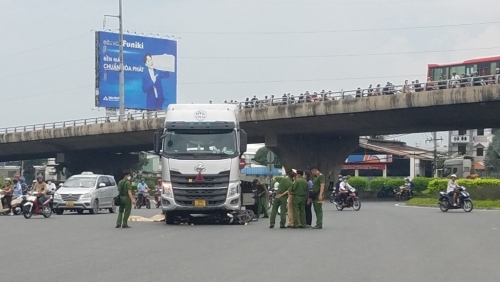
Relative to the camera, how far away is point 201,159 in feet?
73.8

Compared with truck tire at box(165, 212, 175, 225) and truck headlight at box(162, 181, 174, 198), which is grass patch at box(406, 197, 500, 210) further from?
truck headlight at box(162, 181, 174, 198)

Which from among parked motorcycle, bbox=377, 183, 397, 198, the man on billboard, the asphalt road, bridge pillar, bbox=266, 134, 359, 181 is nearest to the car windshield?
the asphalt road

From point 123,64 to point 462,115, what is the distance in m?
27.0

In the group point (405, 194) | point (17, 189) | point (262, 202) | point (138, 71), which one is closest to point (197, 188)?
point (262, 202)

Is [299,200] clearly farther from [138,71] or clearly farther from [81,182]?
[138,71]

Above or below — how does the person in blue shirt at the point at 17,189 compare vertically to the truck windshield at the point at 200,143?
below

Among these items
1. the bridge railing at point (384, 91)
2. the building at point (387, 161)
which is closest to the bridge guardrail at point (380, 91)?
the bridge railing at point (384, 91)

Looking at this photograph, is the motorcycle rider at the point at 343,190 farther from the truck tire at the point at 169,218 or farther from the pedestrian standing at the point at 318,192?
the pedestrian standing at the point at 318,192

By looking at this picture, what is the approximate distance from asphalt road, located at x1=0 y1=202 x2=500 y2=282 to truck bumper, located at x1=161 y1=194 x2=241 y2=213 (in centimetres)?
58

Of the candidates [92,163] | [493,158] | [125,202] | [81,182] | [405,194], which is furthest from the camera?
[493,158]

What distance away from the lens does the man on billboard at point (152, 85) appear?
6375cm

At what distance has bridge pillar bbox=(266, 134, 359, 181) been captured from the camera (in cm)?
5775

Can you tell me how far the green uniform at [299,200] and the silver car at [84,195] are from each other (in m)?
12.2

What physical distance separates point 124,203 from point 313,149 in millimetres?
38001
